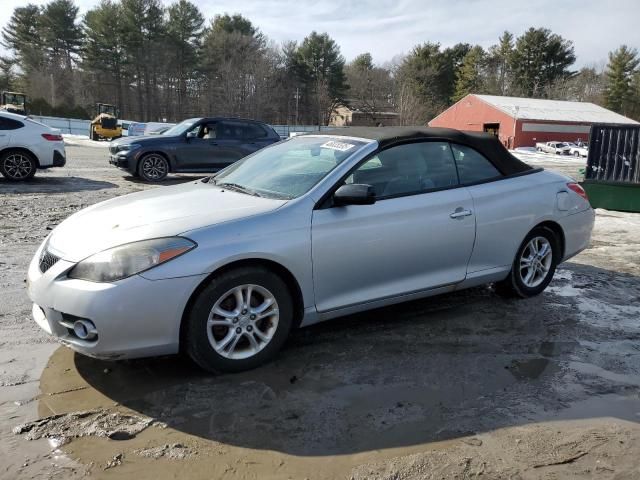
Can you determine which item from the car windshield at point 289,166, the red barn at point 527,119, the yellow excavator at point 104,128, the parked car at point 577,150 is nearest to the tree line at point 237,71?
the red barn at point 527,119

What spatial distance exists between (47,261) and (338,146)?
2.27m

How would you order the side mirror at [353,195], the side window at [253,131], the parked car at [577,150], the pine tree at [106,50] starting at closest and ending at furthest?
the side mirror at [353,195], the side window at [253,131], the parked car at [577,150], the pine tree at [106,50]

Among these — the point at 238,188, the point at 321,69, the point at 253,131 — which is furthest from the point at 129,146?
the point at 321,69

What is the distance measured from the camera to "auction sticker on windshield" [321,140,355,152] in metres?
4.28

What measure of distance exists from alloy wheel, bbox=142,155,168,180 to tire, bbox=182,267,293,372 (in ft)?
34.3

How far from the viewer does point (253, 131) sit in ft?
46.9

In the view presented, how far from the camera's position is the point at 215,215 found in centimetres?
359

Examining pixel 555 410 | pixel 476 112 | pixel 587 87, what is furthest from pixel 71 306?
pixel 587 87

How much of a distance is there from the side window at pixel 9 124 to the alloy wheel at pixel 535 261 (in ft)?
36.5

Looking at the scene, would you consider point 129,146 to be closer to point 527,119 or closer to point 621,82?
point 527,119

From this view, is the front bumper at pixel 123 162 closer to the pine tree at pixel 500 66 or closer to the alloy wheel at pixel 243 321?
the alloy wheel at pixel 243 321

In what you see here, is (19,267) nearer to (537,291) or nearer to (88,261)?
(88,261)

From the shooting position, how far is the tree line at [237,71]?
62.0 m

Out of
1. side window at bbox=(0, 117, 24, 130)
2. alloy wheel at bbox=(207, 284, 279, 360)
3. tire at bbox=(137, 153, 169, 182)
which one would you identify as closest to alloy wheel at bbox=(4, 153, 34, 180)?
side window at bbox=(0, 117, 24, 130)
